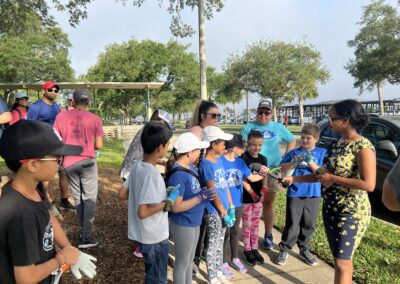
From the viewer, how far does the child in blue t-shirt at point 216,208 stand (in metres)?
3.38

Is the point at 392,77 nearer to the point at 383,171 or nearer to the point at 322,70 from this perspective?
the point at 322,70

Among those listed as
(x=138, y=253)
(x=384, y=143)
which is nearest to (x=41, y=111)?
(x=138, y=253)

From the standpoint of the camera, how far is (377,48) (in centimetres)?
2545

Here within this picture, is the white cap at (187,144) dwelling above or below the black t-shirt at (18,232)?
above

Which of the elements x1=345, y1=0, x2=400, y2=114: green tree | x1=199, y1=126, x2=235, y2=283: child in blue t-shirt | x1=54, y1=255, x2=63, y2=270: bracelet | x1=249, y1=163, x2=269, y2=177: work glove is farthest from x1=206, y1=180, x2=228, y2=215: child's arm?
x1=345, y1=0, x2=400, y2=114: green tree

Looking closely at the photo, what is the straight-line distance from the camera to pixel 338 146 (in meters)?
2.85

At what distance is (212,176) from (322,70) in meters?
35.8

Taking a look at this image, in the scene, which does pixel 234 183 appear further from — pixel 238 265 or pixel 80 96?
pixel 80 96

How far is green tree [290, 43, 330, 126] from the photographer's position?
3434cm

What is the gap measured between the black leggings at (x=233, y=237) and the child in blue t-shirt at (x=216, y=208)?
332mm

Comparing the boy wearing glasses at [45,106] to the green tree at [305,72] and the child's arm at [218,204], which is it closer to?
the child's arm at [218,204]

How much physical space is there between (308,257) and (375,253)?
877 millimetres

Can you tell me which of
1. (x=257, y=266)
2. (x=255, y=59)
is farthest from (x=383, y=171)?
(x=255, y=59)

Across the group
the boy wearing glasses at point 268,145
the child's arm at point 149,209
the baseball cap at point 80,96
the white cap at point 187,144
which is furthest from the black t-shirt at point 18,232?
the boy wearing glasses at point 268,145
